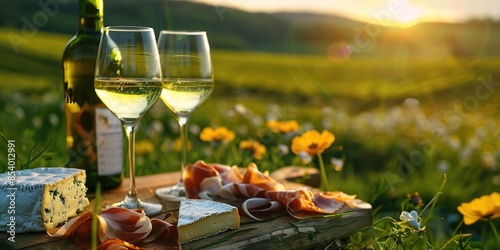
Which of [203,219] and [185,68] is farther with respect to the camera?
[185,68]

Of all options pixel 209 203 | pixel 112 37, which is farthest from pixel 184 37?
pixel 209 203

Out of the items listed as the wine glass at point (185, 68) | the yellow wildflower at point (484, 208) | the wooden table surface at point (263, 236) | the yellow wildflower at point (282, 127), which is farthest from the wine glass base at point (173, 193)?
the yellow wildflower at point (484, 208)

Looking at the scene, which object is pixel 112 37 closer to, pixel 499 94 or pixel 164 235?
pixel 164 235

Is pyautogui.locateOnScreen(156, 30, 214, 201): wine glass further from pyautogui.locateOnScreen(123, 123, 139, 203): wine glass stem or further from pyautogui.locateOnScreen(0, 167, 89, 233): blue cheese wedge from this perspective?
pyautogui.locateOnScreen(0, 167, 89, 233): blue cheese wedge

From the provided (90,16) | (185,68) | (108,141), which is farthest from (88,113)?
(185,68)

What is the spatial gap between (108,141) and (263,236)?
86cm

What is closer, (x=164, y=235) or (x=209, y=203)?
(x=164, y=235)

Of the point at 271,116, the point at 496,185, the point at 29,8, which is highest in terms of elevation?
the point at 29,8

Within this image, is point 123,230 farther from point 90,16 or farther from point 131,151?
point 90,16

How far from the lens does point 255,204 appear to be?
208 centimetres

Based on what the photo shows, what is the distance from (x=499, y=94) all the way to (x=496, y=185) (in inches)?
104

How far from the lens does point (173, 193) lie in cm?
235

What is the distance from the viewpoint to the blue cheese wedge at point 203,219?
175 cm

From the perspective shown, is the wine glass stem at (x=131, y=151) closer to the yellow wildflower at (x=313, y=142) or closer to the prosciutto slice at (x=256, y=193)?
the prosciutto slice at (x=256, y=193)
